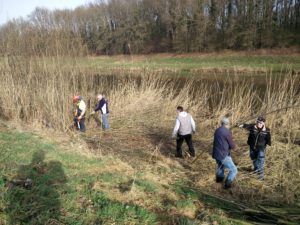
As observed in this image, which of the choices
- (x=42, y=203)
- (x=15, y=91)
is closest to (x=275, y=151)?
(x=42, y=203)

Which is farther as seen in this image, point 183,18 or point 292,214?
point 183,18

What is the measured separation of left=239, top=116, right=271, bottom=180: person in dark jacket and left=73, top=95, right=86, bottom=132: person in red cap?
456 centimetres

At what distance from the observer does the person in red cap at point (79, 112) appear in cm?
810

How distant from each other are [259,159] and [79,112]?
4.93m

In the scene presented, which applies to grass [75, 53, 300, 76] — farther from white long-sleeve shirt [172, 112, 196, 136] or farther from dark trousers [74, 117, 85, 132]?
Result: white long-sleeve shirt [172, 112, 196, 136]

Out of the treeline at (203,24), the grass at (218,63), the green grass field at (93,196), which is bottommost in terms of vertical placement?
the green grass field at (93,196)

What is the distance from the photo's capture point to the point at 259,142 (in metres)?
5.47

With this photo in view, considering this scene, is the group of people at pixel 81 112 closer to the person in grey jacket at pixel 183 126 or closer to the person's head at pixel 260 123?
the person in grey jacket at pixel 183 126

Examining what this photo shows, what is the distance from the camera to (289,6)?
36.8 m

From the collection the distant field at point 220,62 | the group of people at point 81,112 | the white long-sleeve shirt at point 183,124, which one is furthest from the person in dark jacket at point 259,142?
the distant field at point 220,62

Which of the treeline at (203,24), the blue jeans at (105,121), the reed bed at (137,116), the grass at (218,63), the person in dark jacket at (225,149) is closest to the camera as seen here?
the person in dark jacket at (225,149)

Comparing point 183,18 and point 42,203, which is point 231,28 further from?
point 42,203

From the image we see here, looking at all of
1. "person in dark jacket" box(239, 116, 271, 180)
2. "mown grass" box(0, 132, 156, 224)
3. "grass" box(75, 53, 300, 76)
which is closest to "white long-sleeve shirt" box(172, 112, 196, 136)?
"person in dark jacket" box(239, 116, 271, 180)

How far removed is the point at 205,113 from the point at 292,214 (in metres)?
7.45
